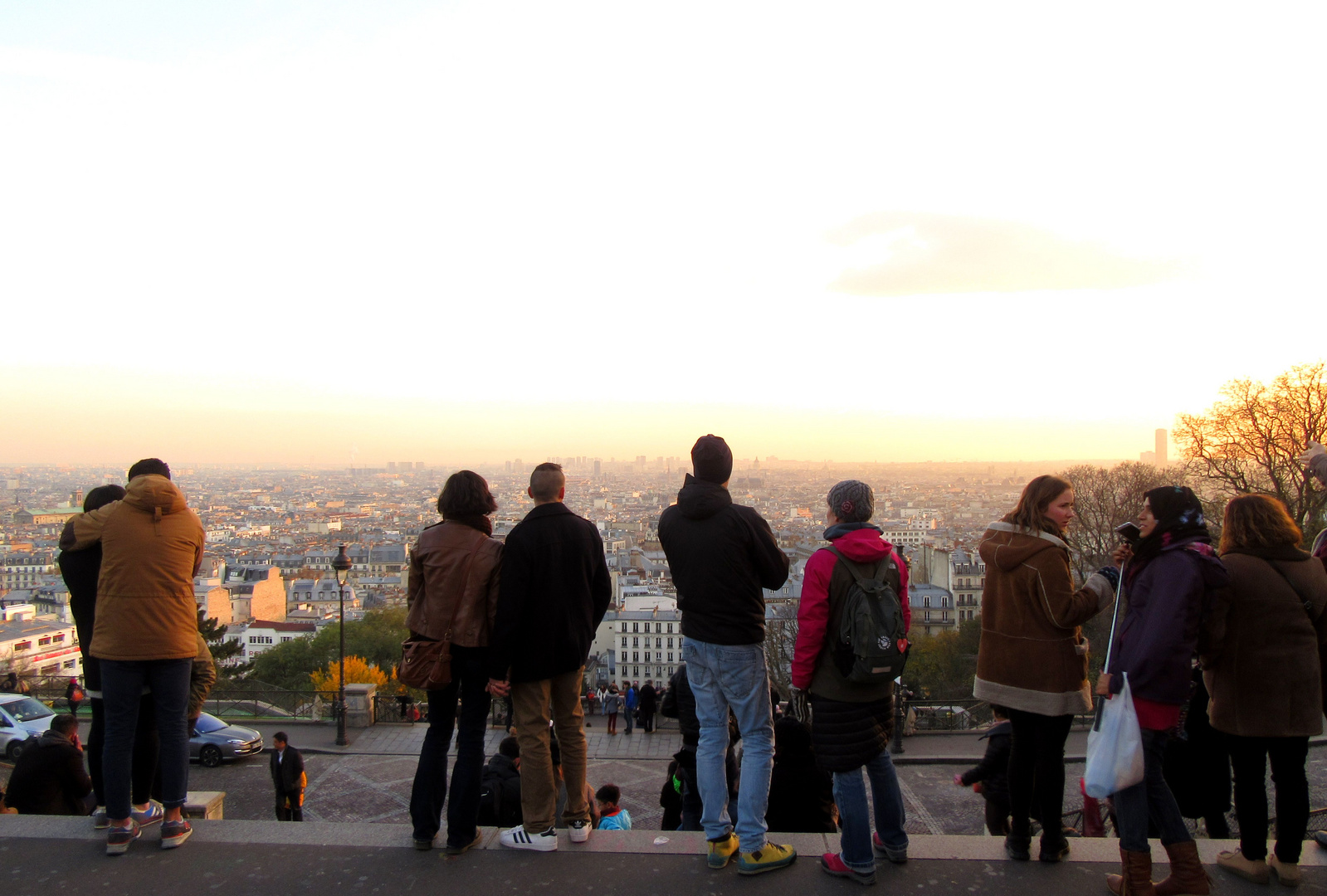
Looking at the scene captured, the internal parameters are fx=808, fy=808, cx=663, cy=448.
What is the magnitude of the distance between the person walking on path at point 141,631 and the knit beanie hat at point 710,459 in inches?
87.4

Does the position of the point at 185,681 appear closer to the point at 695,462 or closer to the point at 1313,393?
the point at 695,462

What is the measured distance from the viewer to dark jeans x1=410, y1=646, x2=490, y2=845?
11.1 feet

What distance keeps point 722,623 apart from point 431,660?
124 cm

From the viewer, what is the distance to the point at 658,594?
7900 centimetres

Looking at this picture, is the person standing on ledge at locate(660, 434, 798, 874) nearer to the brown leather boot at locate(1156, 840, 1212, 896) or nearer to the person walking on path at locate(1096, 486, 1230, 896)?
the person walking on path at locate(1096, 486, 1230, 896)

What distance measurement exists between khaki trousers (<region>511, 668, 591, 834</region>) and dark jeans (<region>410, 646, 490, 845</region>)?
181 millimetres

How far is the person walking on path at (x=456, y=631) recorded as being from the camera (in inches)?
135

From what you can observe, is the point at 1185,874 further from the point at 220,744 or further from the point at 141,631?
the point at 220,744

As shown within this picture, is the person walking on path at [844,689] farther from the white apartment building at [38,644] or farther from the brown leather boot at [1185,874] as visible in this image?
the white apartment building at [38,644]

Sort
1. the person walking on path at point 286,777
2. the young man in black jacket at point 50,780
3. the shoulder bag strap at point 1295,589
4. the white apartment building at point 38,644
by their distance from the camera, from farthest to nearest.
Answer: the white apartment building at point 38,644
the person walking on path at point 286,777
the young man in black jacket at point 50,780
the shoulder bag strap at point 1295,589

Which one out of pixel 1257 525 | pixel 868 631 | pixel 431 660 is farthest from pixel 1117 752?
pixel 431 660

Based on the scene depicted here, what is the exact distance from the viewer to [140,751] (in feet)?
12.5

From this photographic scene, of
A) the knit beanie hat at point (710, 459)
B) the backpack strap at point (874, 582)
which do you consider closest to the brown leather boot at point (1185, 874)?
the backpack strap at point (874, 582)

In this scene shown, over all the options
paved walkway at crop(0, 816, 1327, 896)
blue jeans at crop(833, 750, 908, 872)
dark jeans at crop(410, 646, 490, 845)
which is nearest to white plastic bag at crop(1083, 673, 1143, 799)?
paved walkway at crop(0, 816, 1327, 896)
